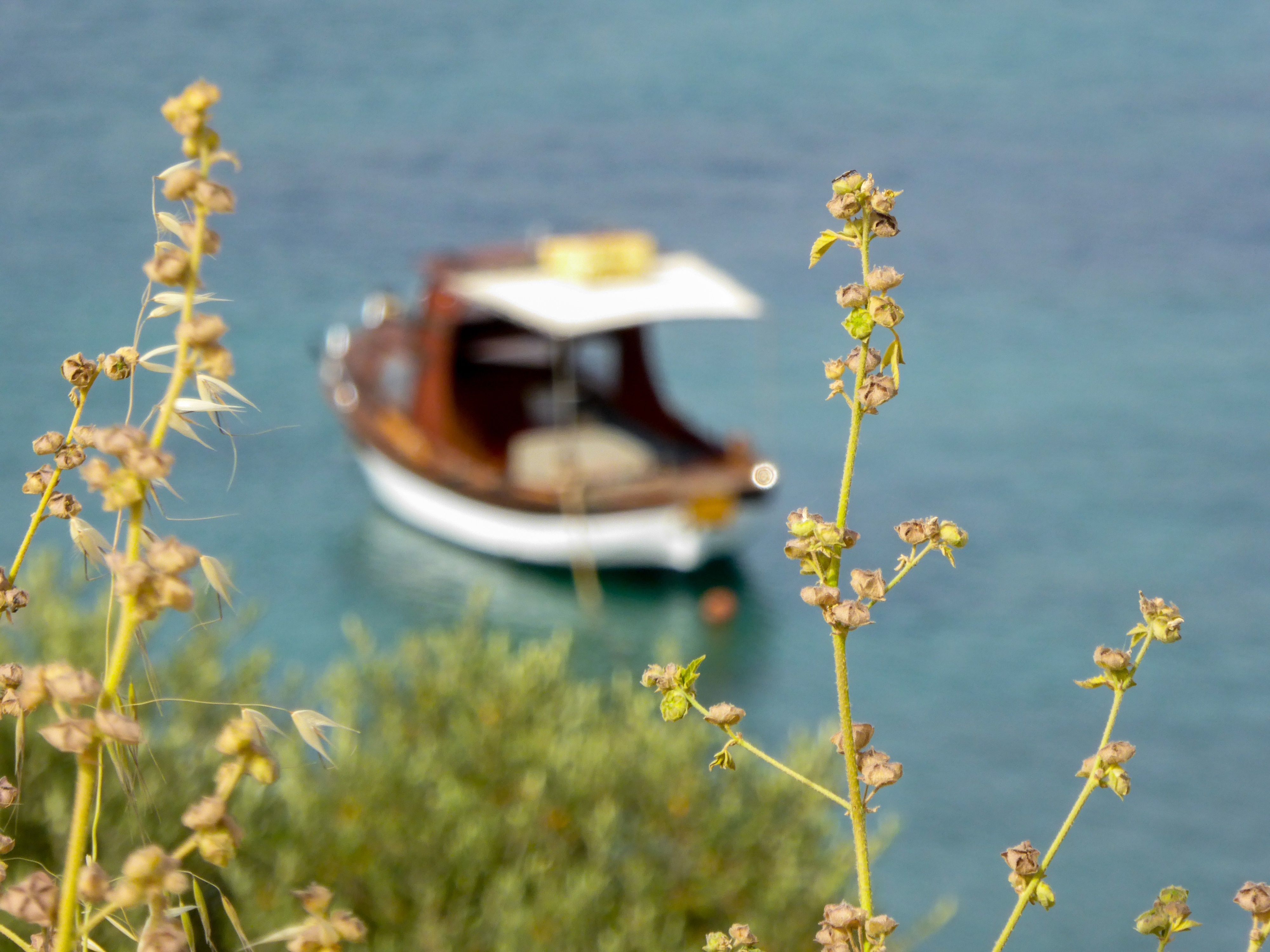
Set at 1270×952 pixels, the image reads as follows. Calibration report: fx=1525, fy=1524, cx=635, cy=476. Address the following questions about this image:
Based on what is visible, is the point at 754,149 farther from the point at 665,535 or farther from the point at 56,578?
the point at 56,578

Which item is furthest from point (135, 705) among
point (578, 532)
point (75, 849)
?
point (578, 532)

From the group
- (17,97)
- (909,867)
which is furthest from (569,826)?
(17,97)

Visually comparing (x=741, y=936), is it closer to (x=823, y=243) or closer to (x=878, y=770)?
(x=878, y=770)

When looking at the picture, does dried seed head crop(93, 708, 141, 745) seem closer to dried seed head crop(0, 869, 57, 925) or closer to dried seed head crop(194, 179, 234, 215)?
dried seed head crop(0, 869, 57, 925)

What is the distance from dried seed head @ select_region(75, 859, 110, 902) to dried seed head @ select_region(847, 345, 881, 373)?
1.78ft

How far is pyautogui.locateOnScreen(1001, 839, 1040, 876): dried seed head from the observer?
1.06 metres

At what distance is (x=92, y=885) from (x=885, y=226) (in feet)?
2.02

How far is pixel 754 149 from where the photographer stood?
1272 inches

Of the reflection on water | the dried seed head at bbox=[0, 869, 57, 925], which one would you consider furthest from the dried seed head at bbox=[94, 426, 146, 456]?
the reflection on water

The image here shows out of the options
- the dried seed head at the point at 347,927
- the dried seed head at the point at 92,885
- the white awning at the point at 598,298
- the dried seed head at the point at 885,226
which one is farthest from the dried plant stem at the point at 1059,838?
the white awning at the point at 598,298

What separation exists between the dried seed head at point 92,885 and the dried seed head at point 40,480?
0.39 meters

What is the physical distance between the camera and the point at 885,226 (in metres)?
1.00

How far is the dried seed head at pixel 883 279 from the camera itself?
0.98m

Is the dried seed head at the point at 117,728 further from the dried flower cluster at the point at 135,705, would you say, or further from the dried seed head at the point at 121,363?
the dried seed head at the point at 121,363
